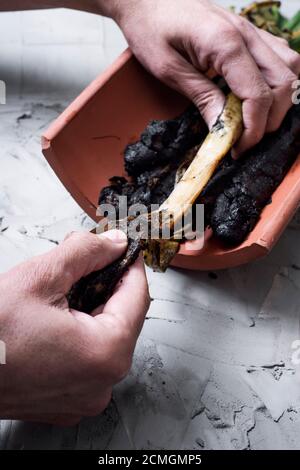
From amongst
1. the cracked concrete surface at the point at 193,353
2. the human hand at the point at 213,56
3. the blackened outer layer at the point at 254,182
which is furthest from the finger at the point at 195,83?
the cracked concrete surface at the point at 193,353

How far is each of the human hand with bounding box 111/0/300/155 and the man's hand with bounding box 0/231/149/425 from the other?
407 millimetres

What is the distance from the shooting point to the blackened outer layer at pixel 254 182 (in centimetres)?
89

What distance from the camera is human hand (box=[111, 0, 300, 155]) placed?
0.92m

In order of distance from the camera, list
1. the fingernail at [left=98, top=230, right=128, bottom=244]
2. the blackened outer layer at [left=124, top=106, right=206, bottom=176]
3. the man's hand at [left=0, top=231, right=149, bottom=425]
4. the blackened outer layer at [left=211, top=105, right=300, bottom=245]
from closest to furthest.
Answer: the man's hand at [left=0, top=231, right=149, bottom=425]
the fingernail at [left=98, top=230, right=128, bottom=244]
the blackened outer layer at [left=211, top=105, right=300, bottom=245]
the blackened outer layer at [left=124, top=106, right=206, bottom=176]

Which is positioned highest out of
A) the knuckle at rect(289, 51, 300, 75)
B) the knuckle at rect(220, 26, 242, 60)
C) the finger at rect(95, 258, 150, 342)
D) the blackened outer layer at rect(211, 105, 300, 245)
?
the knuckle at rect(220, 26, 242, 60)

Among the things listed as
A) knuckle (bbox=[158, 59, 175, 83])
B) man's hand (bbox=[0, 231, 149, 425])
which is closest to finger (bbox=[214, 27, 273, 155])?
knuckle (bbox=[158, 59, 175, 83])

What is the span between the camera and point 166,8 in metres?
0.99

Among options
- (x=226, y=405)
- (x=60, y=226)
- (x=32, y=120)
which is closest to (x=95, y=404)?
(x=226, y=405)

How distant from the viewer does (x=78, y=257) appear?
705 mm

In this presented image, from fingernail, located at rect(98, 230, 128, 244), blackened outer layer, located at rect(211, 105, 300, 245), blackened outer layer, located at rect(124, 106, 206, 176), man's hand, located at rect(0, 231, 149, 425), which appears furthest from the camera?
blackened outer layer, located at rect(124, 106, 206, 176)

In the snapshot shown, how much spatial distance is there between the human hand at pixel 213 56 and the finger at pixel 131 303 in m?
0.35

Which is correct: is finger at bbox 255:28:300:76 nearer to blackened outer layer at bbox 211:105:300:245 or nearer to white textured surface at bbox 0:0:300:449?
blackened outer layer at bbox 211:105:300:245

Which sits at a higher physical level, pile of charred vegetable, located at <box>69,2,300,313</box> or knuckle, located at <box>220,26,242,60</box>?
knuckle, located at <box>220,26,242,60</box>

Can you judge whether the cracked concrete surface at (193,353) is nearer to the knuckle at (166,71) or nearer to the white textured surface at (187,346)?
the white textured surface at (187,346)
